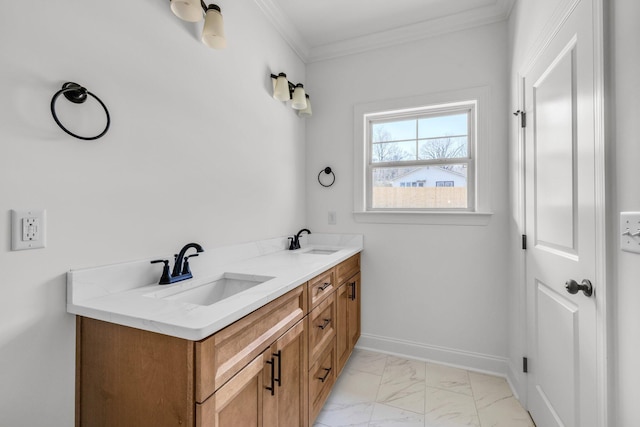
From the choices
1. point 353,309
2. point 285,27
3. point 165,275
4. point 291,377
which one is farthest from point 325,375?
point 285,27

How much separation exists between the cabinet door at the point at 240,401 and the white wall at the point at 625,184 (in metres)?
1.19

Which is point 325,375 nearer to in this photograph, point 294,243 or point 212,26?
point 294,243

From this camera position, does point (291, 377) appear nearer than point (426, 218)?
Yes

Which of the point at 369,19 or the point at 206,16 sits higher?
the point at 369,19

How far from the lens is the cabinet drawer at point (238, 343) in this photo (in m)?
0.78

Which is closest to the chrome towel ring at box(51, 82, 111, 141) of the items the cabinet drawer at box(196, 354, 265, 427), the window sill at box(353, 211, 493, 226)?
the cabinet drawer at box(196, 354, 265, 427)

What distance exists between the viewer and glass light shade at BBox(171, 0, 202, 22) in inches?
50.1

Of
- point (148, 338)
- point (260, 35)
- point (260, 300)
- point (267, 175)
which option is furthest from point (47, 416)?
point (260, 35)

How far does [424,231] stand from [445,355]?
38.9 inches

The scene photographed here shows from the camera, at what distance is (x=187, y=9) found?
130cm

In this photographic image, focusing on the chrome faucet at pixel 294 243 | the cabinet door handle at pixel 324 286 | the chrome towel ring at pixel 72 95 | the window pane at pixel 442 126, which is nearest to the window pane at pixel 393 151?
the window pane at pixel 442 126

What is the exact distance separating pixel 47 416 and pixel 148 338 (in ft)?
1.61

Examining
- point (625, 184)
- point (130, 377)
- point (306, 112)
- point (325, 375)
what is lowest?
point (325, 375)

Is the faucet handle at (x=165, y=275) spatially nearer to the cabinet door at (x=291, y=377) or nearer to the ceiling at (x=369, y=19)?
the cabinet door at (x=291, y=377)
